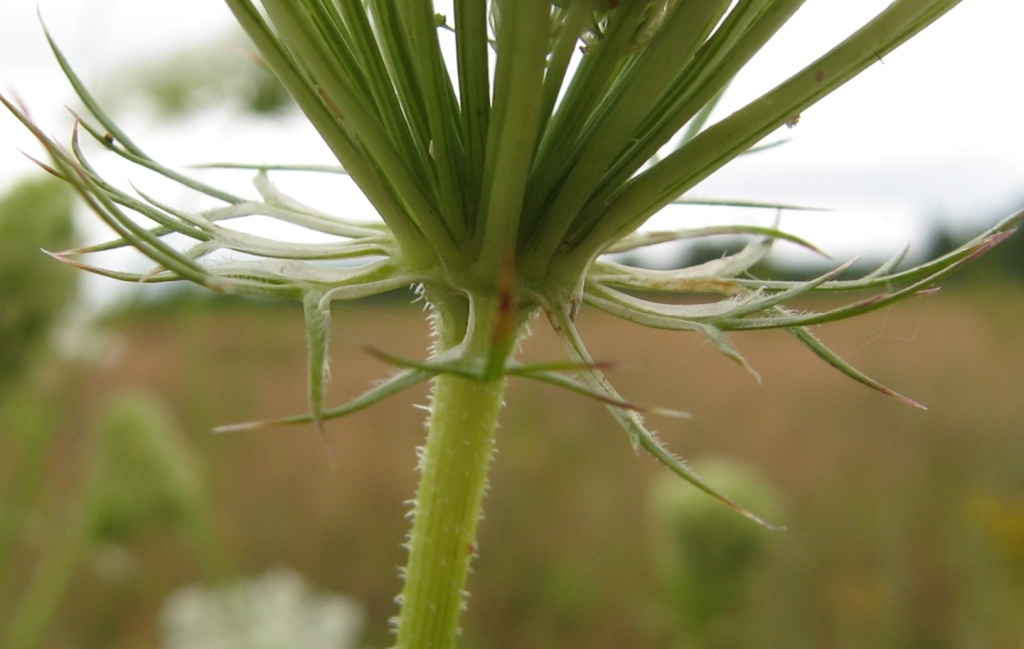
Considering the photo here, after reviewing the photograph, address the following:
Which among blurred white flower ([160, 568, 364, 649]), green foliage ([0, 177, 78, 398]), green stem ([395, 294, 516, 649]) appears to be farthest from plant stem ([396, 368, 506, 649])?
blurred white flower ([160, 568, 364, 649])

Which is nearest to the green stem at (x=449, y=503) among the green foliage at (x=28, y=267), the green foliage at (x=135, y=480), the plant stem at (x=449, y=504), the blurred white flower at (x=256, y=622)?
the plant stem at (x=449, y=504)

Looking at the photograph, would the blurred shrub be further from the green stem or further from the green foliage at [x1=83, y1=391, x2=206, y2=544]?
the green stem

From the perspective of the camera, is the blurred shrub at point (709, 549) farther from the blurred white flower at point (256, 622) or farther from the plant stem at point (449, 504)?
the plant stem at point (449, 504)

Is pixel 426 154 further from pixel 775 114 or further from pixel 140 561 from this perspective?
pixel 140 561

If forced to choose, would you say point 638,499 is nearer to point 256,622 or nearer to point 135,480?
point 256,622

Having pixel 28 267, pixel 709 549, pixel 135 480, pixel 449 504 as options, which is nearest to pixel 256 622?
pixel 135 480

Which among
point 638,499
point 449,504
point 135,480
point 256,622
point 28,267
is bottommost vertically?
point 256,622
